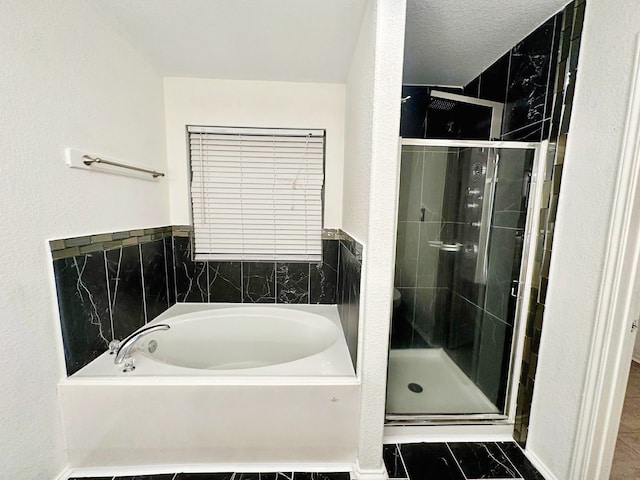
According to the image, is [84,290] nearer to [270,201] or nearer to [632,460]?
[270,201]

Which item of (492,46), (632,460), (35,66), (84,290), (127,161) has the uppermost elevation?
(492,46)

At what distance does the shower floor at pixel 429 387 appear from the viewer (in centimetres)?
164

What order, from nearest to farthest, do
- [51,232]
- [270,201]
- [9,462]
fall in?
1. [9,462]
2. [51,232]
3. [270,201]

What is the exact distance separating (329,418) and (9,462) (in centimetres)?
126

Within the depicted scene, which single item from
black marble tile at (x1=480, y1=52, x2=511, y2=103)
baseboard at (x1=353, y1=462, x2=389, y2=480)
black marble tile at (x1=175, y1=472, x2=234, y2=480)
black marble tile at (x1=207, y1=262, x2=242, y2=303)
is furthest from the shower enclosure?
black marble tile at (x1=207, y1=262, x2=242, y2=303)

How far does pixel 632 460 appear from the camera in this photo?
138 centimetres

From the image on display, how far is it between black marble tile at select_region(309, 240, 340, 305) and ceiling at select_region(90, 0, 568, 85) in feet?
4.26

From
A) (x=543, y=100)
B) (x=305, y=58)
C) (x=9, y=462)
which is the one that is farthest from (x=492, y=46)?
(x=9, y=462)

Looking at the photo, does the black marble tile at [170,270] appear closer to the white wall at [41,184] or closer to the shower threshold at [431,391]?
the white wall at [41,184]

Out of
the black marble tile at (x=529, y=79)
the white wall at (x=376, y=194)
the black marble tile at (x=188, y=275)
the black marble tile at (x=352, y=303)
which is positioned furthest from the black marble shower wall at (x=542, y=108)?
the black marble tile at (x=188, y=275)

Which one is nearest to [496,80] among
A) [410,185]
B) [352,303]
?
[410,185]

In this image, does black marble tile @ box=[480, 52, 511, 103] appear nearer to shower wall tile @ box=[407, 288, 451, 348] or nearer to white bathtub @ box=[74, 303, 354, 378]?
shower wall tile @ box=[407, 288, 451, 348]

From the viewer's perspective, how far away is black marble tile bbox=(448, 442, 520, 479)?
1.29 metres

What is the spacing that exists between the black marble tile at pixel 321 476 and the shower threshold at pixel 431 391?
1.28 ft
